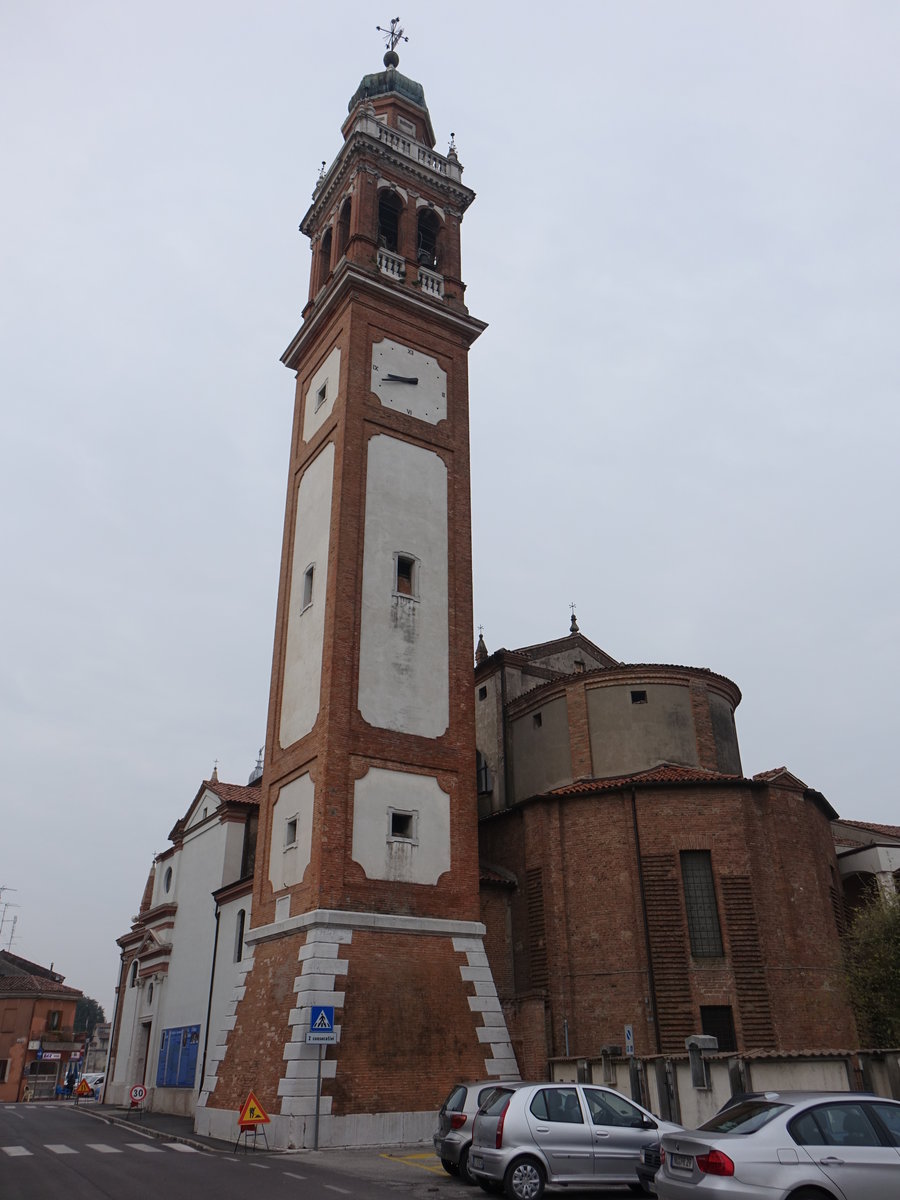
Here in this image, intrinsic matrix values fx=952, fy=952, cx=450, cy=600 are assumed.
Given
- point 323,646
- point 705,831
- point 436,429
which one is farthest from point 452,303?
point 705,831

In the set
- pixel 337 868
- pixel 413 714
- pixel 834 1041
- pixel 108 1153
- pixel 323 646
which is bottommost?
pixel 108 1153

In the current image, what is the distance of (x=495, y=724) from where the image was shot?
31.6m

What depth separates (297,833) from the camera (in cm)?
2166

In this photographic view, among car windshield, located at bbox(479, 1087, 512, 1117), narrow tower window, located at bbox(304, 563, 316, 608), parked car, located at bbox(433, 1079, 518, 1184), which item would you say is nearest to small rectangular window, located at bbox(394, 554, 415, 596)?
narrow tower window, located at bbox(304, 563, 316, 608)

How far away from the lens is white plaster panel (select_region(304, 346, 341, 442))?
2666 cm

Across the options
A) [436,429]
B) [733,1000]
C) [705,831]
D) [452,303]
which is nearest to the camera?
[733,1000]

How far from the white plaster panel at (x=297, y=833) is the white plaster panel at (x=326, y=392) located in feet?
34.1

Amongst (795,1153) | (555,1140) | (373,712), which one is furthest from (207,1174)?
(373,712)

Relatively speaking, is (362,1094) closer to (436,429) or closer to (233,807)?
(233,807)

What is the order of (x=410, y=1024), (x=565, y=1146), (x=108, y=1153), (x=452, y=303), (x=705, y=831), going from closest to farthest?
(x=565, y=1146), (x=108, y=1153), (x=410, y=1024), (x=705, y=831), (x=452, y=303)

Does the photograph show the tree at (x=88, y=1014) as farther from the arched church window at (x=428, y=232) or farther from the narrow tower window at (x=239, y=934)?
the arched church window at (x=428, y=232)

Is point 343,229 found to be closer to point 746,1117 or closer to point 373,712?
point 373,712

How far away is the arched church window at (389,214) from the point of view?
30022 millimetres

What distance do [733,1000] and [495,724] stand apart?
11.8 m
